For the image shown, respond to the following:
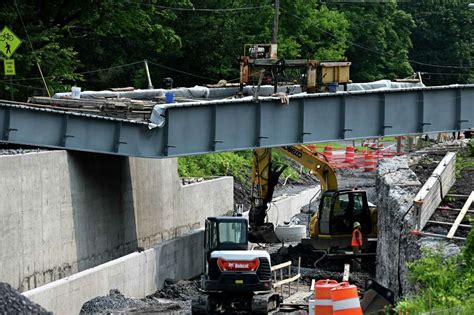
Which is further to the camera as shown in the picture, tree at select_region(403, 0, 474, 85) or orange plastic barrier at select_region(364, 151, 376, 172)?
tree at select_region(403, 0, 474, 85)

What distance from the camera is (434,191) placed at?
1074 inches

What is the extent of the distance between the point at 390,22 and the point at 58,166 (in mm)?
72041

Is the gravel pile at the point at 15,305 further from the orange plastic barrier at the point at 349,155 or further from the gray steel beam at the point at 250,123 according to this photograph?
the orange plastic barrier at the point at 349,155

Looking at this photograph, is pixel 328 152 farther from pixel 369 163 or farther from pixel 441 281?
pixel 441 281

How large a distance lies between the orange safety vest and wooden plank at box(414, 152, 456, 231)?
4.58 m

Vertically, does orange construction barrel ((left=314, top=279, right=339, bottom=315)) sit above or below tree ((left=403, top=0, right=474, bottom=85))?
below

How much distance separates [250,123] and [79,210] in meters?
6.07

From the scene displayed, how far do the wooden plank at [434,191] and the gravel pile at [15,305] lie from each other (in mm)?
8078

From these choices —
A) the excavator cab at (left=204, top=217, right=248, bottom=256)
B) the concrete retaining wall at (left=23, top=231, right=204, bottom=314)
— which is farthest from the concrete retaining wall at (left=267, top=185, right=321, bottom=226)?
the excavator cab at (left=204, top=217, right=248, bottom=256)

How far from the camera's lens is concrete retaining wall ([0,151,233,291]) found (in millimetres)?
27922

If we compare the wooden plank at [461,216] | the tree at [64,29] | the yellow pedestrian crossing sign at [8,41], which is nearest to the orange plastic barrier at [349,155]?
the tree at [64,29]

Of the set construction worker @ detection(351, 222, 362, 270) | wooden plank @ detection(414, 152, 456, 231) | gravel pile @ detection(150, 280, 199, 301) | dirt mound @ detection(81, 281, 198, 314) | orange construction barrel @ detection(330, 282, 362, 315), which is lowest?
gravel pile @ detection(150, 280, 199, 301)

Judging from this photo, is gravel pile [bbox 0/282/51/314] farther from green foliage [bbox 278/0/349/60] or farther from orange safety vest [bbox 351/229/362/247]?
green foliage [bbox 278/0/349/60]

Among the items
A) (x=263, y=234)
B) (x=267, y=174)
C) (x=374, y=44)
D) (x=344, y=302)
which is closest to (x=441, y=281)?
(x=344, y=302)
